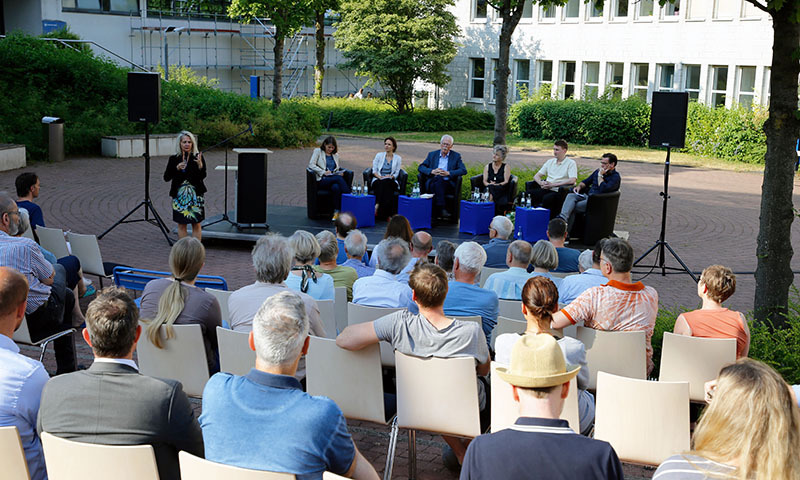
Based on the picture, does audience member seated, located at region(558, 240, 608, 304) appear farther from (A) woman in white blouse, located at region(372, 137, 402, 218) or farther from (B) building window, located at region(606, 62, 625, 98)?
(B) building window, located at region(606, 62, 625, 98)

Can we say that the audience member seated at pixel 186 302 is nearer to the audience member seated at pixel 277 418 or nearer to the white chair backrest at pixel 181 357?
the white chair backrest at pixel 181 357

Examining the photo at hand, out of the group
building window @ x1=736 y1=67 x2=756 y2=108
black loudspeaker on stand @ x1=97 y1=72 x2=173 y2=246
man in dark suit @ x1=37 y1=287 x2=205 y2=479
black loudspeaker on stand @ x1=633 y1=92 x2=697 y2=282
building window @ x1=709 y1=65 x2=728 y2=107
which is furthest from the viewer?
building window @ x1=709 y1=65 x2=728 y2=107

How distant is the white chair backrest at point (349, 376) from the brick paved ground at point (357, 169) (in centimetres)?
50

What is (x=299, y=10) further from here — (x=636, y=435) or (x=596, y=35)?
(x=636, y=435)

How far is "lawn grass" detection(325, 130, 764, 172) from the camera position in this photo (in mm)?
23734

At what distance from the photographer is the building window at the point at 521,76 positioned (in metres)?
35.9

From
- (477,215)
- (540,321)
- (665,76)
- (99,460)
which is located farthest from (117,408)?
(665,76)

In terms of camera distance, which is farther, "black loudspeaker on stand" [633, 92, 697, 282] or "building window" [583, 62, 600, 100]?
"building window" [583, 62, 600, 100]

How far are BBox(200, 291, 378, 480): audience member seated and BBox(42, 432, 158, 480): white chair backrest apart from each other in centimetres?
23

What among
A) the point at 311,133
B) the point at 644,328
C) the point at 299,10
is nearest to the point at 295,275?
the point at 644,328

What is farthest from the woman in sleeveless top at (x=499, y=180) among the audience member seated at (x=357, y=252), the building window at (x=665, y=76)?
the building window at (x=665, y=76)

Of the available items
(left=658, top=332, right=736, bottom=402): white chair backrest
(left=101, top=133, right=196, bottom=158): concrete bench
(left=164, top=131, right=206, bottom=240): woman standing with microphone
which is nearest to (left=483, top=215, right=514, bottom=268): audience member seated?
(left=658, top=332, right=736, bottom=402): white chair backrest

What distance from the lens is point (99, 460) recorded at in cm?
304

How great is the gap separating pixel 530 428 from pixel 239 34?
43.6 m
